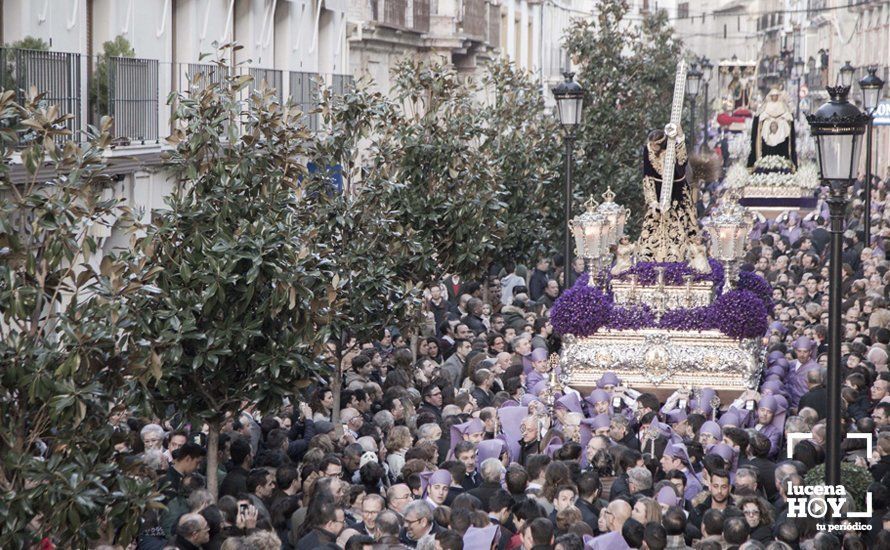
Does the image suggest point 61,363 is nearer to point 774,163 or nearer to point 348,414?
point 348,414

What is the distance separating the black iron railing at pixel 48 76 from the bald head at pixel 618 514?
6292 millimetres

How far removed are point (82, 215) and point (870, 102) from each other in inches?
697

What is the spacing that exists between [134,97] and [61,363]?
1009 cm

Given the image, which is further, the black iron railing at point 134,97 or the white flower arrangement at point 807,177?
the white flower arrangement at point 807,177

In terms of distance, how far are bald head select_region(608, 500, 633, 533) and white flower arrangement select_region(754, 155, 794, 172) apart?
24.9 meters

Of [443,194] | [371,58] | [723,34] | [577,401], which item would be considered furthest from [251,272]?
[723,34]

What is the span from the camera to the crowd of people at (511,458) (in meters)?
9.09

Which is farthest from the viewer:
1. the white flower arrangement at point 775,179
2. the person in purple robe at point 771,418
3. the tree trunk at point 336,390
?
the white flower arrangement at point 775,179

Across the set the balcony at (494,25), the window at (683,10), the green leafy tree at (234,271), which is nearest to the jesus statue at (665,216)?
the green leafy tree at (234,271)

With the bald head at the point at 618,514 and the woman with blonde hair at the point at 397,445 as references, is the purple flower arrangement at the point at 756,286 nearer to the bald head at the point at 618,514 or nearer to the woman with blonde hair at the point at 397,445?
the woman with blonde hair at the point at 397,445

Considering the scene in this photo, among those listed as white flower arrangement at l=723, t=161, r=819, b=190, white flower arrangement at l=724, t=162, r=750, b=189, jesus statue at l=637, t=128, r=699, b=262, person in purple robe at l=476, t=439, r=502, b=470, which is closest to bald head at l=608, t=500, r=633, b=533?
person in purple robe at l=476, t=439, r=502, b=470

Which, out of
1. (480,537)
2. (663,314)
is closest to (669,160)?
(663,314)

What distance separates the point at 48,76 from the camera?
14.8 m

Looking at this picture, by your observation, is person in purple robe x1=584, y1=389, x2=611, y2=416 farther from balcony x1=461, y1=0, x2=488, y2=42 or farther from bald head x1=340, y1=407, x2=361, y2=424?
balcony x1=461, y1=0, x2=488, y2=42
